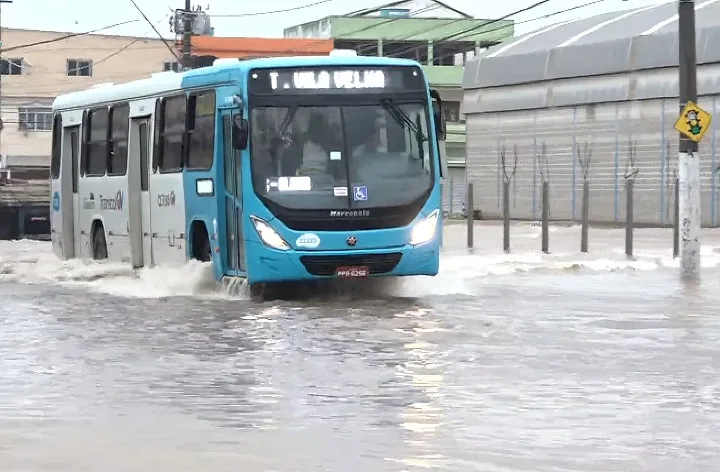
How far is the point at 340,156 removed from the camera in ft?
56.4

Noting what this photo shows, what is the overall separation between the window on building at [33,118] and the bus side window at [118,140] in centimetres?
5617

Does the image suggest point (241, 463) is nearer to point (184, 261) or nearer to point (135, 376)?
point (135, 376)

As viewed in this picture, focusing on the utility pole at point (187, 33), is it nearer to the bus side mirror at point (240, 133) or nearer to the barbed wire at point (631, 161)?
the barbed wire at point (631, 161)

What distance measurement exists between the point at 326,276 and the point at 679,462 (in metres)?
9.64

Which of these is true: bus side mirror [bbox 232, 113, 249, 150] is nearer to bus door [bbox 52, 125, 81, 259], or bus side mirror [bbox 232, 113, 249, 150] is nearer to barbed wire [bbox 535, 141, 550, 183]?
bus door [bbox 52, 125, 81, 259]

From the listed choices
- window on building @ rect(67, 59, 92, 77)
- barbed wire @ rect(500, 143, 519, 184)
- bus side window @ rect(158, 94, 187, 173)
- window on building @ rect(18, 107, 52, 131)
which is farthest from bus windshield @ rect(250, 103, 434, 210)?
window on building @ rect(67, 59, 92, 77)

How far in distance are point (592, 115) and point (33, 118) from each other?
39.9m

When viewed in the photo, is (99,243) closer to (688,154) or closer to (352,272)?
(352,272)

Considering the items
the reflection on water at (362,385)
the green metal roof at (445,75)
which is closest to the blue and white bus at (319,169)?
the reflection on water at (362,385)

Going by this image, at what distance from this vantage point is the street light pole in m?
20.9

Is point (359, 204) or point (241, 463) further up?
point (359, 204)

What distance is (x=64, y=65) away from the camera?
78375 mm

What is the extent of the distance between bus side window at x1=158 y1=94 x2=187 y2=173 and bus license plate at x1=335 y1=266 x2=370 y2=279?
321 centimetres

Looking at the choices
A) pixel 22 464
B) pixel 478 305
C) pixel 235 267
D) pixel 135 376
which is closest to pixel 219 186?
pixel 235 267
